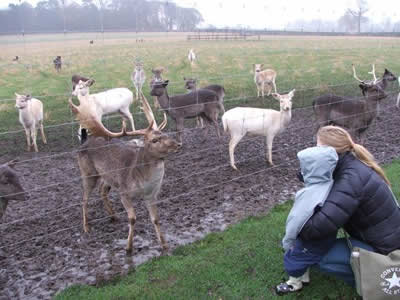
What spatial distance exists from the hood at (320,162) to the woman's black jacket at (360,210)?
0.39ft

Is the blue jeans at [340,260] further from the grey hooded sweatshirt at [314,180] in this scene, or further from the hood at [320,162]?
the hood at [320,162]

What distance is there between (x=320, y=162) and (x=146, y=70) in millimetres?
18983

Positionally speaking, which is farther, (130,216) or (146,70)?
(146,70)

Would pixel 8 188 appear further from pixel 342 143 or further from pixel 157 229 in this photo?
pixel 342 143

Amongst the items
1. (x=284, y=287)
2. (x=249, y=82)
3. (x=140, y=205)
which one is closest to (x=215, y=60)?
(x=249, y=82)

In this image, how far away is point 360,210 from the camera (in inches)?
138

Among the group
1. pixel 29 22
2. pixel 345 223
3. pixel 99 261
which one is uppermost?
pixel 29 22

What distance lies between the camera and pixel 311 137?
373 inches

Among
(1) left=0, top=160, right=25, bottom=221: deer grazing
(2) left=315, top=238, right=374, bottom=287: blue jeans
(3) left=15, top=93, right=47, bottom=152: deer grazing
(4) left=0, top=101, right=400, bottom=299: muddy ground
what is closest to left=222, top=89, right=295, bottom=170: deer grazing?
(4) left=0, top=101, right=400, bottom=299: muddy ground

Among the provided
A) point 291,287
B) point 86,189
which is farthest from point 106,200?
point 291,287

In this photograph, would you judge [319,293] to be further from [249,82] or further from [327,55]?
[327,55]

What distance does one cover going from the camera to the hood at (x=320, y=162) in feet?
11.4

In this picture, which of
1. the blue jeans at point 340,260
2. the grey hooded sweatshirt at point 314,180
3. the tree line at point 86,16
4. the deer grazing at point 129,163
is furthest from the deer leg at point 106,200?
the tree line at point 86,16

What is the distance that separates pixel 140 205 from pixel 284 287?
106 inches
